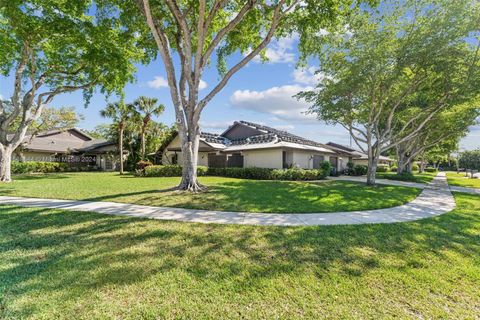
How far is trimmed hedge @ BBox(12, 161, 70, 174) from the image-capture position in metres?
23.6

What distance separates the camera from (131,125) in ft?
90.8

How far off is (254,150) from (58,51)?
15824 millimetres

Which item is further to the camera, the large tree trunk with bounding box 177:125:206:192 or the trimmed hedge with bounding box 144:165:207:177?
the trimmed hedge with bounding box 144:165:207:177

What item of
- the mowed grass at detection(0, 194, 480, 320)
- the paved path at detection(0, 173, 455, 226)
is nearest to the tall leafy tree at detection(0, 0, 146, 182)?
the paved path at detection(0, 173, 455, 226)

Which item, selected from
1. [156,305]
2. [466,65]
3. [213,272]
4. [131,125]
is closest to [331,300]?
[213,272]

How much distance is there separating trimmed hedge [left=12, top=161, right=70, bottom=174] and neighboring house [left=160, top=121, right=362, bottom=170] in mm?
11854

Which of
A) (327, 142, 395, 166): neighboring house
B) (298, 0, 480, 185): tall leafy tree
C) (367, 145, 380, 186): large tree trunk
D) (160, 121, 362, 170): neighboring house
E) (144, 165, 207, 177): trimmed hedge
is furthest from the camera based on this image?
(327, 142, 395, 166): neighboring house

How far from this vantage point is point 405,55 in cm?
1283

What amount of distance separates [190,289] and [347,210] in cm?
639

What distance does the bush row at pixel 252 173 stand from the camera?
18547 millimetres

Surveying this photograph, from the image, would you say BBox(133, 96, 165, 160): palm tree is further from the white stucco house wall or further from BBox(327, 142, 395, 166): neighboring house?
BBox(327, 142, 395, 166): neighboring house

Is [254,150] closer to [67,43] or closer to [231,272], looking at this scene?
[67,43]

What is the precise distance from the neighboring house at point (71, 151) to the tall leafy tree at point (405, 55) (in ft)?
94.8

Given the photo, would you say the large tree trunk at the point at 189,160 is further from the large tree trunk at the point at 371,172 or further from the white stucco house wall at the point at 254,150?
the large tree trunk at the point at 371,172
